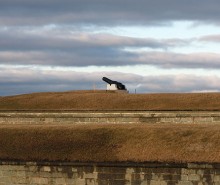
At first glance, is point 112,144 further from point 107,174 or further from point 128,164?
point 128,164

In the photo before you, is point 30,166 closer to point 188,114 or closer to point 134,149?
point 134,149

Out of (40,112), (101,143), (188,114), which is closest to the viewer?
(101,143)

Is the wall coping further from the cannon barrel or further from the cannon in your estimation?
the cannon barrel

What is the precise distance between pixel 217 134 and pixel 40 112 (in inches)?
477

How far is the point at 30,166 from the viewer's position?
16.8 m

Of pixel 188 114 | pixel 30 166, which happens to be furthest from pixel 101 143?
pixel 188 114

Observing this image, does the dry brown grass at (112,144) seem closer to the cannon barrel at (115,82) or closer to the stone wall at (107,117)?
the stone wall at (107,117)

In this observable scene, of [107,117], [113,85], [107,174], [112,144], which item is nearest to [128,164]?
[107,174]

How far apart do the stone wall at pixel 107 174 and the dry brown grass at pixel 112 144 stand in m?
0.66

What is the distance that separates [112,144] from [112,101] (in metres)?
10.1

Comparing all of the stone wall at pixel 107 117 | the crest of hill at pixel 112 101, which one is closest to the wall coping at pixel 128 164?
the stone wall at pixel 107 117

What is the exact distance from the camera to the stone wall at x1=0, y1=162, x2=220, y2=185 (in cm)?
1501

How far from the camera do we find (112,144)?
17.8m

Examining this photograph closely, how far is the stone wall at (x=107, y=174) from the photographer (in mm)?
15008
